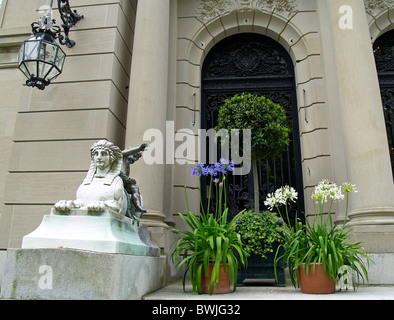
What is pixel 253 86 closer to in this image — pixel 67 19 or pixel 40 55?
pixel 67 19

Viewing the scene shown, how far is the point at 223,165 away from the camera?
497cm

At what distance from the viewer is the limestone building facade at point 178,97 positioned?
6656mm

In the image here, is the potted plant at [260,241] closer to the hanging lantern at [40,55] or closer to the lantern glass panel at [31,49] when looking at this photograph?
the hanging lantern at [40,55]

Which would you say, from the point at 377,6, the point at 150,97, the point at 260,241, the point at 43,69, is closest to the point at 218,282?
the point at 260,241

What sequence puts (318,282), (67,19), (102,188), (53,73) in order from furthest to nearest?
(67,19) → (53,73) → (102,188) → (318,282)

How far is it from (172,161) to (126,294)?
4266 mm

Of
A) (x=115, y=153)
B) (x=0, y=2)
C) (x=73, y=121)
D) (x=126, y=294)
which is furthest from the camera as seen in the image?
(x=0, y=2)

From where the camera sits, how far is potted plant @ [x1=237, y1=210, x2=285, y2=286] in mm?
5414

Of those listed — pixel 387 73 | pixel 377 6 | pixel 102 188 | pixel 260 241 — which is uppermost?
pixel 377 6

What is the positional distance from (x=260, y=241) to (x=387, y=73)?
6423 millimetres

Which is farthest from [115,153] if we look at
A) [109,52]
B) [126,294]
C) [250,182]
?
[250,182]

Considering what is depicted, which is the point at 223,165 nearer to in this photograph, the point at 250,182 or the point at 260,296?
the point at 260,296

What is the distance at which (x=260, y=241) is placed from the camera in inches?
215

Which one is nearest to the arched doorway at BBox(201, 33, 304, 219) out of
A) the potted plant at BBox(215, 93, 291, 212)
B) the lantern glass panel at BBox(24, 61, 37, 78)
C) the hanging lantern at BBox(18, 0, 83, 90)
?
the potted plant at BBox(215, 93, 291, 212)
